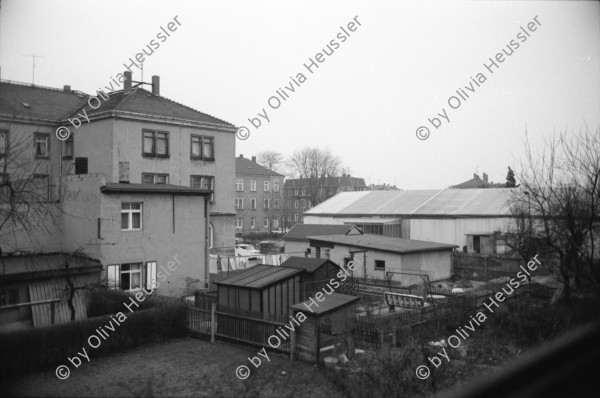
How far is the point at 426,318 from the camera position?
17438 mm

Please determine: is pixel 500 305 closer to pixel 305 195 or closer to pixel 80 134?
pixel 80 134

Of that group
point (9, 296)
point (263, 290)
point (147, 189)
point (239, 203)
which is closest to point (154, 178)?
point (147, 189)

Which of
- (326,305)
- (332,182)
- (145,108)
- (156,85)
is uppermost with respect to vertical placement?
(156,85)

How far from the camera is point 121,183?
25.1m

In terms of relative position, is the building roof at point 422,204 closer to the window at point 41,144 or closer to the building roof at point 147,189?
the building roof at point 147,189

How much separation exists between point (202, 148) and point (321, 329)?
25.6 m

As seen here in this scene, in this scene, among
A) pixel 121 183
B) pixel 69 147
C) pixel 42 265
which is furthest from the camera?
pixel 69 147

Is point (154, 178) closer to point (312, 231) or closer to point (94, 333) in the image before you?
point (312, 231)

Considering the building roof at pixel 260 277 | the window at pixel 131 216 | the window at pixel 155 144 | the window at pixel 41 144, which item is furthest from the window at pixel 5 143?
the building roof at pixel 260 277

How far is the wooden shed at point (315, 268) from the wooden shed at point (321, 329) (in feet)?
15.5

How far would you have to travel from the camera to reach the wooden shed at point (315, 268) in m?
20.7

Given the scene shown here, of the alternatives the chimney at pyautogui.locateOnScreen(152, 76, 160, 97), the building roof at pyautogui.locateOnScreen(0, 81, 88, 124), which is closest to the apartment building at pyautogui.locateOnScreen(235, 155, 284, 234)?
the chimney at pyautogui.locateOnScreen(152, 76, 160, 97)

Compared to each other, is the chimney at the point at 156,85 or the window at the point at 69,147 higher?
the chimney at the point at 156,85

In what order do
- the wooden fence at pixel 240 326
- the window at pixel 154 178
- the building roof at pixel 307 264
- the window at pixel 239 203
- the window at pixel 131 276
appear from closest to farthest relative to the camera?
the wooden fence at pixel 240 326, the building roof at pixel 307 264, the window at pixel 131 276, the window at pixel 154 178, the window at pixel 239 203
